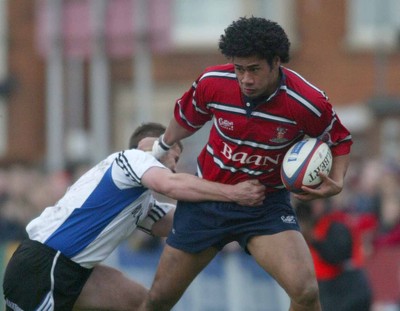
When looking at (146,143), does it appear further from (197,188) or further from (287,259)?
(287,259)

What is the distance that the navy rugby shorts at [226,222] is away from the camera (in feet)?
30.8

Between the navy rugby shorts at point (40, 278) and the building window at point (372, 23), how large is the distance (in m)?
16.1

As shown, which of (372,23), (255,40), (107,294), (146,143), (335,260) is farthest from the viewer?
(372,23)

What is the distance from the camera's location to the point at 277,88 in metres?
9.10

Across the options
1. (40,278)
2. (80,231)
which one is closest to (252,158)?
(80,231)

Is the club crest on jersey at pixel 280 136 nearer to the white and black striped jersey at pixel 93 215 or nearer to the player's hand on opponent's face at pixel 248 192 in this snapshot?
the player's hand on opponent's face at pixel 248 192

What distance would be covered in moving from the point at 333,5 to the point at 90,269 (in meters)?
17.8

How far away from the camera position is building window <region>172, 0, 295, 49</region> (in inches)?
1062

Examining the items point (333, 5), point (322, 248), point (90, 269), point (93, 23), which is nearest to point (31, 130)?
point (333, 5)

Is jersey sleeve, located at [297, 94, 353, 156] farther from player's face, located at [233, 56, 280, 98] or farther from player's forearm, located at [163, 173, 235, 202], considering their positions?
player's forearm, located at [163, 173, 235, 202]

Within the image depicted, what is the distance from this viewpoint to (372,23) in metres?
26.7

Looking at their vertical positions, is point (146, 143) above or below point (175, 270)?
above

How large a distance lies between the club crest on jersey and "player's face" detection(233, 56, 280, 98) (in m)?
0.28

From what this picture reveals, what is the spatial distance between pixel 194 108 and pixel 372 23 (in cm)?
1766
